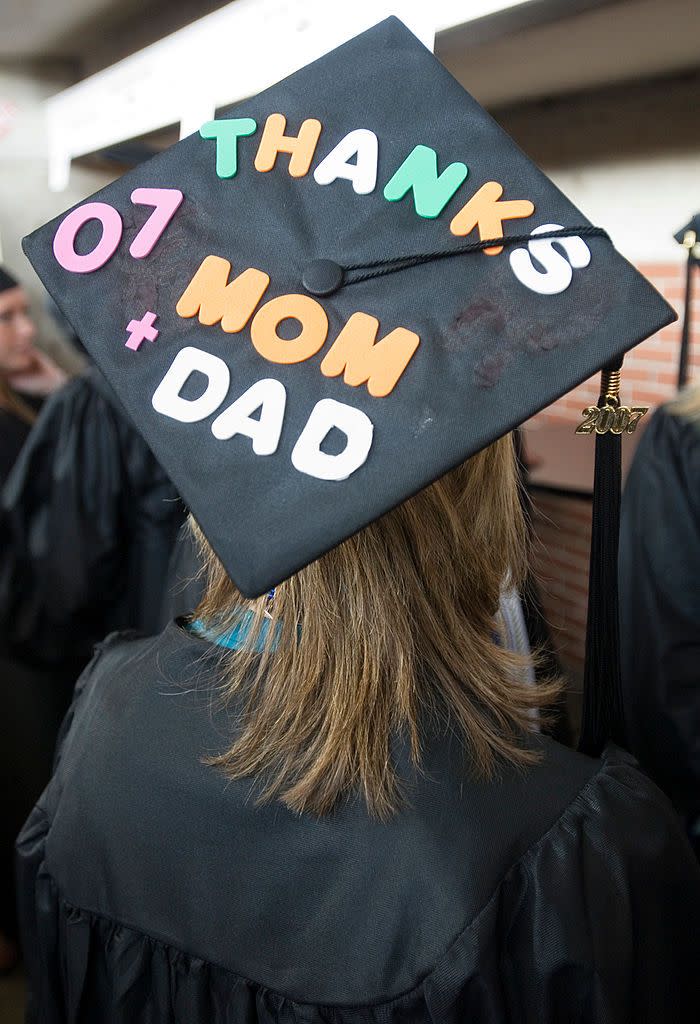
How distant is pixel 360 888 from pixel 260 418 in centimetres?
37

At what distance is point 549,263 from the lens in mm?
636

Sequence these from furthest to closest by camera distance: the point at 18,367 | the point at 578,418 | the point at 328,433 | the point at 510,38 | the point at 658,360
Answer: the point at 578,418 → the point at 658,360 → the point at 18,367 → the point at 510,38 → the point at 328,433

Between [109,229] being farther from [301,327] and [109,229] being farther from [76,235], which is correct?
[301,327]

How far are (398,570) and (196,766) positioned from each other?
249 mm

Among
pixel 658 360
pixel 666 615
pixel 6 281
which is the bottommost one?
pixel 666 615

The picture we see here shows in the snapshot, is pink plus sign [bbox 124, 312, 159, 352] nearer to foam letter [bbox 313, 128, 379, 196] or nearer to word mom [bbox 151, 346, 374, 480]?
word mom [bbox 151, 346, 374, 480]

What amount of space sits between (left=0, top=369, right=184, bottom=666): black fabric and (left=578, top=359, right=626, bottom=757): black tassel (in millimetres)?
1082

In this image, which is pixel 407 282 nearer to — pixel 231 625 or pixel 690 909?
pixel 231 625

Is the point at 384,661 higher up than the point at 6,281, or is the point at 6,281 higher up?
the point at 6,281

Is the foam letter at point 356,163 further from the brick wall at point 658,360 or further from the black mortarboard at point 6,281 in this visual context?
the brick wall at point 658,360

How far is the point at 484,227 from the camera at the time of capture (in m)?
0.65

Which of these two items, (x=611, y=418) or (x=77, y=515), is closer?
(x=611, y=418)

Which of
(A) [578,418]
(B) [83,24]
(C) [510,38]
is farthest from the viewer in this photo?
(A) [578,418]

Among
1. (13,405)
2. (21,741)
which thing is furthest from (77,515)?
(21,741)
